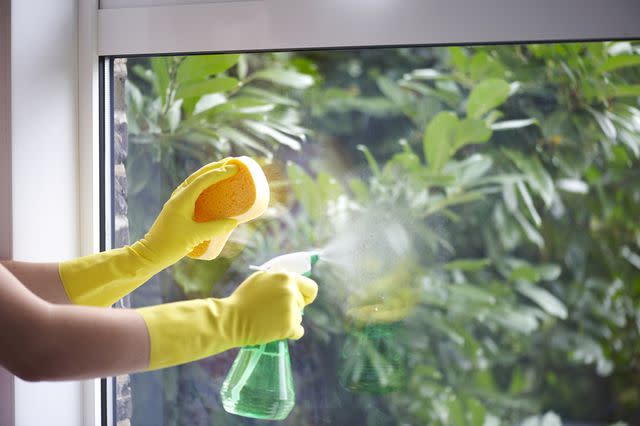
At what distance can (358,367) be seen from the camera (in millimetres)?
1336

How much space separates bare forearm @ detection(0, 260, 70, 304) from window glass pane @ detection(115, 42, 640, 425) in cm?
37

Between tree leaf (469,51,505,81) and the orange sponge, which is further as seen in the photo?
tree leaf (469,51,505,81)

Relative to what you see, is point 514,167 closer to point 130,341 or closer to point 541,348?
point 541,348

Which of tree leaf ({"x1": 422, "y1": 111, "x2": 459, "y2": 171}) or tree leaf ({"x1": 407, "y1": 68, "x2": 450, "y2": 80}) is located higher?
tree leaf ({"x1": 407, "y1": 68, "x2": 450, "y2": 80})

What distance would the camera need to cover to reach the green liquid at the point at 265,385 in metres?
1.18

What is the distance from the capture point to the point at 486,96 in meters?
1.27

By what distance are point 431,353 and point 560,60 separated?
604mm

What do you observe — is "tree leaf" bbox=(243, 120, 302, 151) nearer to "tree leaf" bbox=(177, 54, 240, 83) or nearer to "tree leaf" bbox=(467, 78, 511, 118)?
"tree leaf" bbox=(177, 54, 240, 83)

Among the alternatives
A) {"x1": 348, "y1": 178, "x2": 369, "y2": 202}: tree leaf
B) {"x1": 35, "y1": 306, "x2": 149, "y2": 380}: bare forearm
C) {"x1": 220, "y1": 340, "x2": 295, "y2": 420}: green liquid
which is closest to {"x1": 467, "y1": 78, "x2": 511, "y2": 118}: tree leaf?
{"x1": 348, "y1": 178, "x2": 369, "y2": 202}: tree leaf

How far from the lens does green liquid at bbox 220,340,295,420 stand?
1184 millimetres

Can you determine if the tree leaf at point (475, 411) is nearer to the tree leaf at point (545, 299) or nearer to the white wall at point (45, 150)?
the tree leaf at point (545, 299)

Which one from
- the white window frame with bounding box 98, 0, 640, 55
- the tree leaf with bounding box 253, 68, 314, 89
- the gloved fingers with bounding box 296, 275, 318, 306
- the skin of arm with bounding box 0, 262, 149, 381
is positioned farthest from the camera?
the tree leaf with bounding box 253, 68, 314, 89

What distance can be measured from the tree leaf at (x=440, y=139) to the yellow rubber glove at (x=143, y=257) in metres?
0.43

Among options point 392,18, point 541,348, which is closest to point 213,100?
point 392,18
